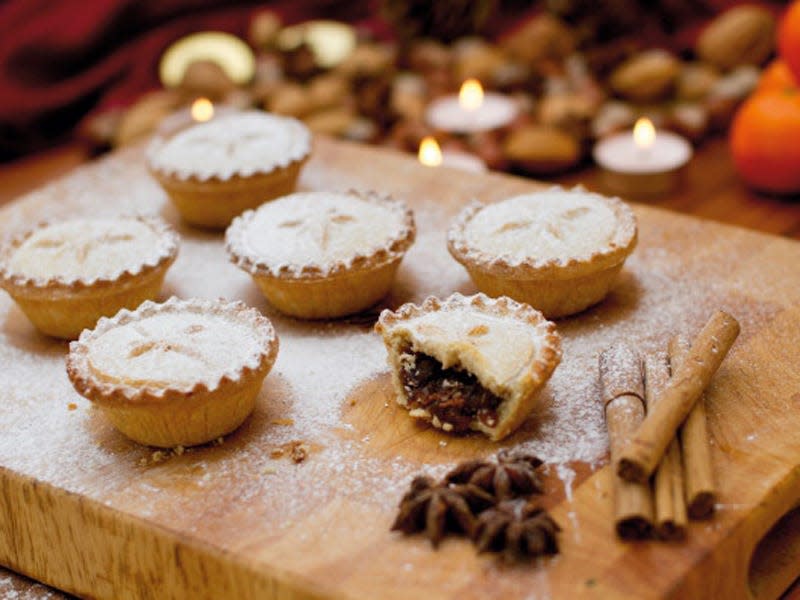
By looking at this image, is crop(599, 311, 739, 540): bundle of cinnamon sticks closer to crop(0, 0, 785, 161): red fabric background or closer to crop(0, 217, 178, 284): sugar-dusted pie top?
crop(0, 217, 178, 284): sugar-dusted pie top

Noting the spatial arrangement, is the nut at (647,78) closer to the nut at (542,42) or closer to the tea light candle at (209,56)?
the nut at (542,42)

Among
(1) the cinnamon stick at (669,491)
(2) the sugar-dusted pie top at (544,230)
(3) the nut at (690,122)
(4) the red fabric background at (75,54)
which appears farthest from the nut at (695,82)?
(1) the cinnamon stick at (669,491)

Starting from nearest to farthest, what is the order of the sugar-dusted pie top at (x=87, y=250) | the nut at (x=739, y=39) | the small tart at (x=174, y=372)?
the small tart at (x=174, y=372) < the sugar-dusted pie top at (x=87, y=250) < the nut at (x=739, y=39)

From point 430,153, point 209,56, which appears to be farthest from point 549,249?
point 209,56

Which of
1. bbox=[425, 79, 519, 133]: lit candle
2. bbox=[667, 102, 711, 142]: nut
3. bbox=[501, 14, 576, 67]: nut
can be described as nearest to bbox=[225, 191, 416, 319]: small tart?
bbox=[425, 79, 519, 133]: lit candle

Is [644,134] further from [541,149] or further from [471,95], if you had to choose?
[471,95]

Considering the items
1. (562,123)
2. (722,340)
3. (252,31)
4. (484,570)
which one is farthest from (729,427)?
(252,31)

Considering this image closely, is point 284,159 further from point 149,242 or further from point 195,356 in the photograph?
point 195,356

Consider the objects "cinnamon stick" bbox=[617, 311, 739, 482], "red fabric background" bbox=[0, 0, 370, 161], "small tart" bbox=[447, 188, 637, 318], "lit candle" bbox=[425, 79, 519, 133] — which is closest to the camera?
"cinnamon stick" bbox=[617, 311, 739, 482]
